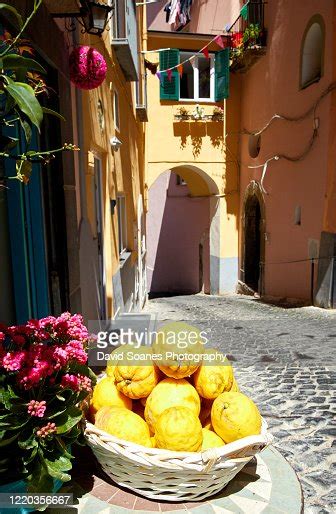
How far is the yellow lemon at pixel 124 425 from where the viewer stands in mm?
1756

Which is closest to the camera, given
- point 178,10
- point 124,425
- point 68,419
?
point 68,419

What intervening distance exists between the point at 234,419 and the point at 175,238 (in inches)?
685

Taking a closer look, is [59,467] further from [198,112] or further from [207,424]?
[198,112]

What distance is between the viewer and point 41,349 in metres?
1.58

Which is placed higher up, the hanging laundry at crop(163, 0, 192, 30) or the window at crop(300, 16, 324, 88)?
the hanging laundry at crop(163, 0, 192, 30)

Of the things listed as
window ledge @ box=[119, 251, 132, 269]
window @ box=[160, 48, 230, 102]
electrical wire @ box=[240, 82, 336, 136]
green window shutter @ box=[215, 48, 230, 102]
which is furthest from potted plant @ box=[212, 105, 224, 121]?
window ledge @ box=[119, 251, 132, 269]

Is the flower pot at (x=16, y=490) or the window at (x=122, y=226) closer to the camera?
the flower pot at (x=16, y=490)

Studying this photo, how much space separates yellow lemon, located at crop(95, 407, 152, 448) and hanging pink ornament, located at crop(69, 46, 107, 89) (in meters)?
2.66

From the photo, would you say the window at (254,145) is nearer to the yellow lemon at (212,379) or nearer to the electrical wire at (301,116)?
the electrical wire at (301,116)

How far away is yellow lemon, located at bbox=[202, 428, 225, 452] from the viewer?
1753 millimetres

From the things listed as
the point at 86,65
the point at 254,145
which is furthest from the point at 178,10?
the point at 86,65

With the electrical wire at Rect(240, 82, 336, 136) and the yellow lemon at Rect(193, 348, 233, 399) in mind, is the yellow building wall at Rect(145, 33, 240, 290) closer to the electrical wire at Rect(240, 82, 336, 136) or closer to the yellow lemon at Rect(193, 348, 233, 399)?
the electrical wire at Rect(240, 82, 336, 136)

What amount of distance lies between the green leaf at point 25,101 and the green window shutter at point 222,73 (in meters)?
13.3

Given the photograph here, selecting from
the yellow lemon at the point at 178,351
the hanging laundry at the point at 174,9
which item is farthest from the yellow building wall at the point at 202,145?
the yellow lemon at the point at 178,351
